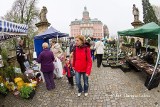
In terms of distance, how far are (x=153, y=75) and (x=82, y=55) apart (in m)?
2.84

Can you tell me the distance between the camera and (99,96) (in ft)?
22.2

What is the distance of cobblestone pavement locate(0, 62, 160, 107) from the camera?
244 inches

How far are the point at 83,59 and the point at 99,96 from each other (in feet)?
4.18

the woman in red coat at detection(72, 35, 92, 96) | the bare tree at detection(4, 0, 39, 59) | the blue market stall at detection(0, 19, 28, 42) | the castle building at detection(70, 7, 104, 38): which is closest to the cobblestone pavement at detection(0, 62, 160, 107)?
the woman in red coat at detection(72, 35, 92, 96)

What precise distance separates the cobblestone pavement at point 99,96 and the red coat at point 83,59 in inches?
35.7

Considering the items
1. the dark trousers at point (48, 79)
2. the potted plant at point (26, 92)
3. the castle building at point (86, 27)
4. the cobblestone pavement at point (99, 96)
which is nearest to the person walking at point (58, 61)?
the cobblestone pavement at point (99, 96)

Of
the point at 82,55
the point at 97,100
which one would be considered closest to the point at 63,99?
the point at 97,100

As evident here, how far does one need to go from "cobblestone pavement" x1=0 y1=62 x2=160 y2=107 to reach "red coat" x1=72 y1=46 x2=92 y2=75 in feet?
2.98

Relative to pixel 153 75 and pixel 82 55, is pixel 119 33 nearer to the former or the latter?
pixel 153 75

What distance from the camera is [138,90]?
739 cm

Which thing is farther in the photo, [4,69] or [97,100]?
[4,69]

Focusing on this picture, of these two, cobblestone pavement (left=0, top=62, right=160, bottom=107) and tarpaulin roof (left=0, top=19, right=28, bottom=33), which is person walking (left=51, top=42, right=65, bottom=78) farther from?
tarpaulin roof (left=0, top=19, right=28, bottom=33)

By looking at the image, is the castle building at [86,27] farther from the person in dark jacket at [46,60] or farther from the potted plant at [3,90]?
the potted plant at [3,90]

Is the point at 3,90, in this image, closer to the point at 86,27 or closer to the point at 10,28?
the point at 10,28
